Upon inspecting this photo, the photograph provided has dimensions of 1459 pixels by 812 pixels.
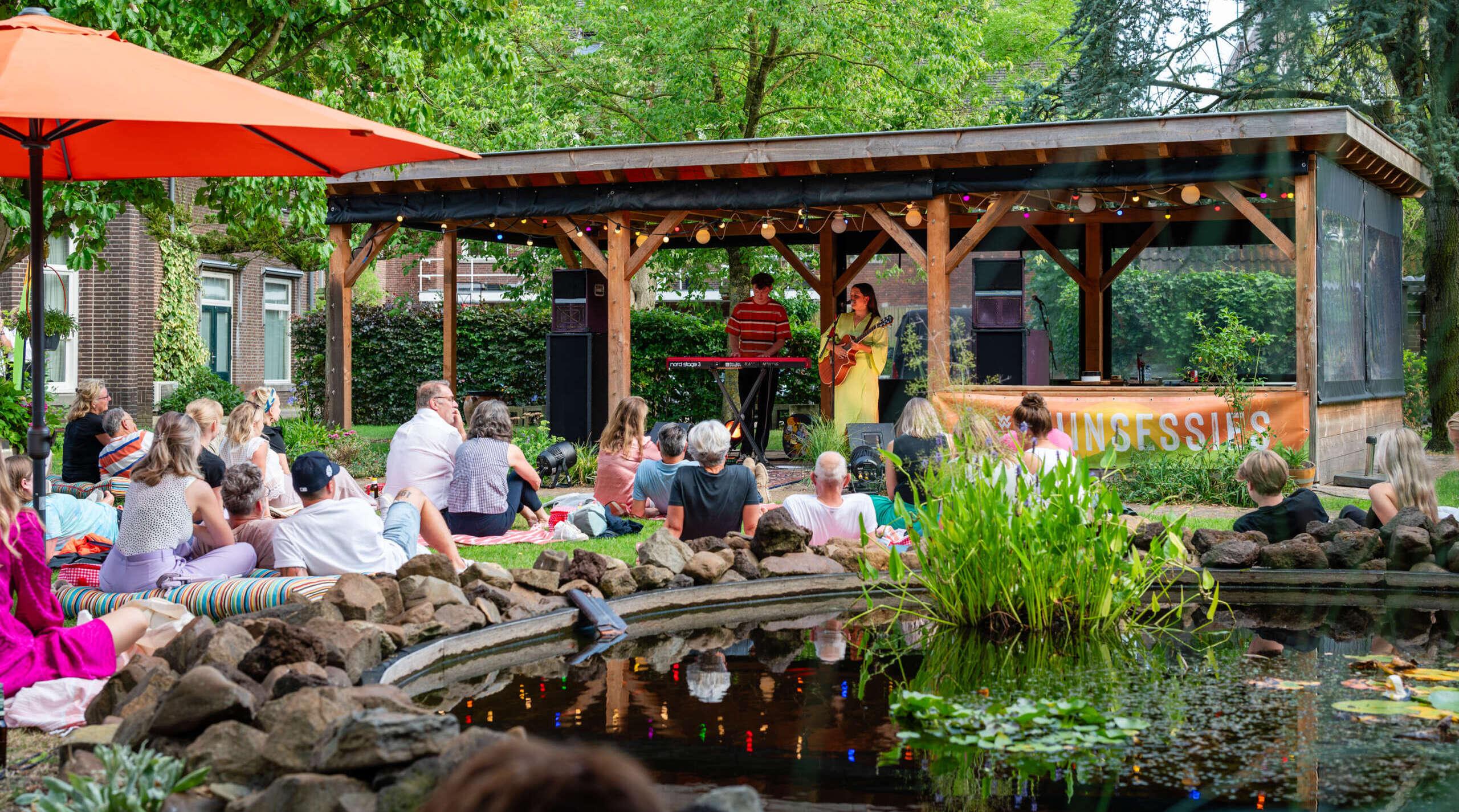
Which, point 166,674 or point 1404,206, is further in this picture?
point 1404,206

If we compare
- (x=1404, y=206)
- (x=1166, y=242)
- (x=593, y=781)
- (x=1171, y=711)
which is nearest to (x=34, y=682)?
(x=1171, y=711)

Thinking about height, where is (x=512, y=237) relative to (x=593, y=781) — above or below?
above

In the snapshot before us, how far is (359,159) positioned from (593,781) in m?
5.08

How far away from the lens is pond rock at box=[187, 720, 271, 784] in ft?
9.38

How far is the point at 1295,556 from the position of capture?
6.02 meters

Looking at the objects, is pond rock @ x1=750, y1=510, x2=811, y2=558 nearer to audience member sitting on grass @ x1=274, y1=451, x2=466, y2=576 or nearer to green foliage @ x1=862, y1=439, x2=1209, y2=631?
green foliage @ x1=862, y1=439, x2=1209, y2=631

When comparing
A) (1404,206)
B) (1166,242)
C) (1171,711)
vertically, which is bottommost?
(1171,711)

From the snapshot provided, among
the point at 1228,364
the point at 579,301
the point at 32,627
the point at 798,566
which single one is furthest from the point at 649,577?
the point at 579,301

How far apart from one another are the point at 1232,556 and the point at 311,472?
3909 mm

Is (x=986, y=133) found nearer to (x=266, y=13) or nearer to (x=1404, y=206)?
(x=266, y=13)

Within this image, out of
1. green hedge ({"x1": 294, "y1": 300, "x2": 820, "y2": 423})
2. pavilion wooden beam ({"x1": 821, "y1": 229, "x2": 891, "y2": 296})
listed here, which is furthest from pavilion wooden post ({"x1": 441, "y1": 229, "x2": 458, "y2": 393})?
green hedge ({"x1": 294, "y1": 300, "x2": 820, "y2": 423})

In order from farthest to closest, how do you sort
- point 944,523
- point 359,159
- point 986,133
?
point 986,133
point 359,159
point 944,523

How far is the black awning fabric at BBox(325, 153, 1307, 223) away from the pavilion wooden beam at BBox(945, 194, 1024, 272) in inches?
5.0

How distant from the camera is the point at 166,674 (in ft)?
11.5
